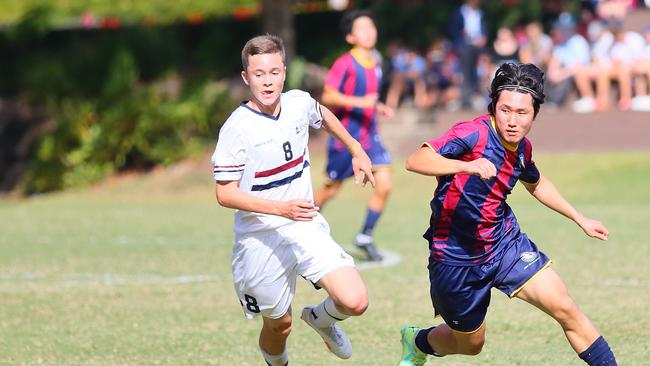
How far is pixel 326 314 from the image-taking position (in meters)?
6.56

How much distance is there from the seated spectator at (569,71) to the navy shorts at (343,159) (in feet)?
36.4

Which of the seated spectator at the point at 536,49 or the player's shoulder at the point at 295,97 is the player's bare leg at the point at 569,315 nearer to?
the player's shoulder at the point at 295,97

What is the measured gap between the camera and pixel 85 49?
2577 cm

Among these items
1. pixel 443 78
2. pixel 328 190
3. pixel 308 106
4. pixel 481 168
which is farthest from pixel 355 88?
pixel 443 78

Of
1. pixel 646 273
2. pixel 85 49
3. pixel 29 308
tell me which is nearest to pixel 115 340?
pixel 29 308

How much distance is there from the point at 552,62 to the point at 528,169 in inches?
661

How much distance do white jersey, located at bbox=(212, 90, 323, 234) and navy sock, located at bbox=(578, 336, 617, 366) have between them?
172 cm

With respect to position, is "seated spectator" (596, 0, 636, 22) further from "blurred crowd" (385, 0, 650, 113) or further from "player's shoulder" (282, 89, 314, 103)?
"player's shoulder" (282, 89, 314, 103)

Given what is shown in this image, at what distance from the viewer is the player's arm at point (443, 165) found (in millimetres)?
5516

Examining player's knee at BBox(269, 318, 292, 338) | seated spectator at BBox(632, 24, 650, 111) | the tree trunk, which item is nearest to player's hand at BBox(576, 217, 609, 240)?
player's knee at BBox(269, 318, 292, 338)

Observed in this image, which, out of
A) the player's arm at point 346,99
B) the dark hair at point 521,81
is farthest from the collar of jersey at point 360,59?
the dark hair at point 521,81

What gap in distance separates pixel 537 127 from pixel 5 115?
12.6 m

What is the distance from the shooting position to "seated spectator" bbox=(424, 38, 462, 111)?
77.0ft

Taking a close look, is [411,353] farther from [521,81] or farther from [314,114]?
[521,81]
